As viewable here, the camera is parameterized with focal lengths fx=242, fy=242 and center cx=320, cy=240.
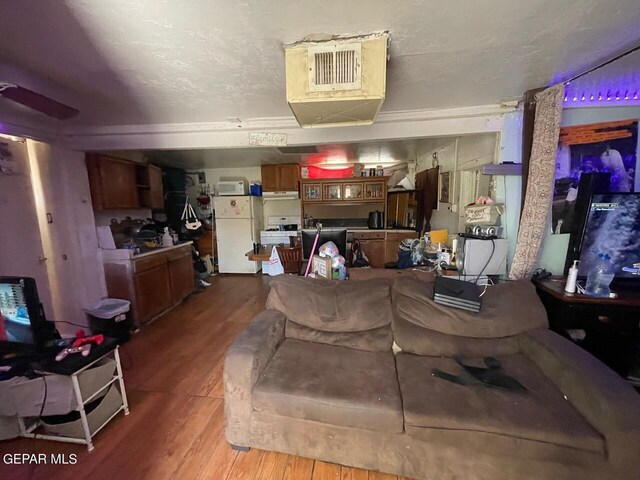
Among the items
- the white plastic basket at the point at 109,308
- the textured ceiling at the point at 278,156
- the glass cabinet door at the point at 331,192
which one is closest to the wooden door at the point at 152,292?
the white plastic basket at the point at 109,308

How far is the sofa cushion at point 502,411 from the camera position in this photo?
1.03 meters

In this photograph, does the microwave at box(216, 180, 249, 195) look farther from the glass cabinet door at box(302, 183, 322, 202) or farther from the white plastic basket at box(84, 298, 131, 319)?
the white plastic basket at box(84, 298, 131, 319)

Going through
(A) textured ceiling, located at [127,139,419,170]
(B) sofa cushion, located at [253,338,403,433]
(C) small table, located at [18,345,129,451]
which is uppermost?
(A) textured ceiling, located at [127,139,419,170]

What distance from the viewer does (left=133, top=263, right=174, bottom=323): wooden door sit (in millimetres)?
2855

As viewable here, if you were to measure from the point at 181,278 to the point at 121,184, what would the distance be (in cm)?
146

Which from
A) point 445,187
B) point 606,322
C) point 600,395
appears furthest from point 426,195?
point 600,395

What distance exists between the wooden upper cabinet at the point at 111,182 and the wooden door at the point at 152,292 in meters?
0.89

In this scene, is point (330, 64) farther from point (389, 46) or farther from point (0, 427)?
point (0, 427)

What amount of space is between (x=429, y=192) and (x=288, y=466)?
3.52 meters

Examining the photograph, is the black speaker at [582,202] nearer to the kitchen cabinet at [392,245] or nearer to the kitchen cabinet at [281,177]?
the kitchen cabinet at [392,245]

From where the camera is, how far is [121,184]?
2.97 metres

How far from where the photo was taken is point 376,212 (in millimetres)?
4637

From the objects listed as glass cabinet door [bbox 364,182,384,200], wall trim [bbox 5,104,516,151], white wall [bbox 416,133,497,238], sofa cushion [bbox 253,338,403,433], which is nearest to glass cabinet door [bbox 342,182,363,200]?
glass cabinet door [bbox 364,182,384,200]

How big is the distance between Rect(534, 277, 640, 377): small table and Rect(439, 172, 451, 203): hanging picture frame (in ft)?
5.39
